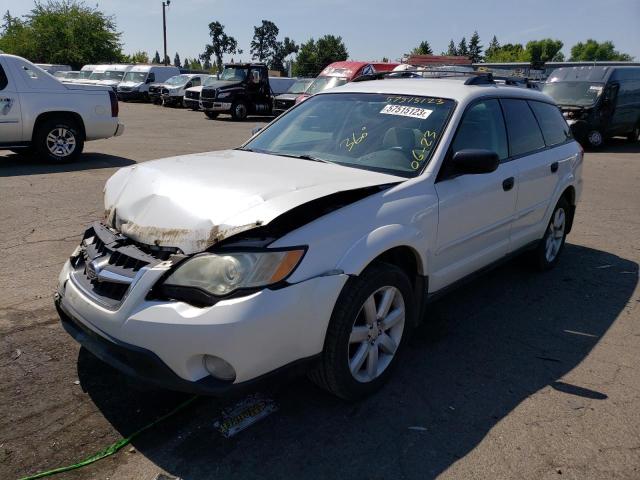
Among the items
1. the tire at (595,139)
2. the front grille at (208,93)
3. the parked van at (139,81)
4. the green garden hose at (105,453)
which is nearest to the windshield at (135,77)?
the parked van at (139,81)

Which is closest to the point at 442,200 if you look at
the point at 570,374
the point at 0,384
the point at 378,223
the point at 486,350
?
the point at 378,223

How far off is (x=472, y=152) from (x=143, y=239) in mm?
1998

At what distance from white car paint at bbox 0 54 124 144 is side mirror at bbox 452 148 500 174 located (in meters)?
8.52

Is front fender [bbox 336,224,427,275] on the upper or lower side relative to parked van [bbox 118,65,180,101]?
lower

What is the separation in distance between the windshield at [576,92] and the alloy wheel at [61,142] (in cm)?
1270

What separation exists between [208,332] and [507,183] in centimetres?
268

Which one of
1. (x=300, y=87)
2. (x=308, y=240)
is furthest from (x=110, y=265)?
(x=300, y=87)

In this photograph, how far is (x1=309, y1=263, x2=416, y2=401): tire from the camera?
2791 mm

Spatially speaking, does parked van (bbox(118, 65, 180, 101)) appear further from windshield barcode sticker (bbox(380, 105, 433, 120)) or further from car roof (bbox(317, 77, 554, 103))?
windshield barcode sticker (bbox(380, 105, 433, 120))

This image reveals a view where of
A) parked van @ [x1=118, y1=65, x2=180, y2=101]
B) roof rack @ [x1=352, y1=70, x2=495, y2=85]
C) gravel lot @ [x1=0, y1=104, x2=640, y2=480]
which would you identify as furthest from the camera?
parked van @ [x1=118, y1=65, x2=180, y2=101]

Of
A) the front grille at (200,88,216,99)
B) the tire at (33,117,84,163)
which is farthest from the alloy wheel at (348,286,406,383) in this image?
the front grille at (200,88,216,99)

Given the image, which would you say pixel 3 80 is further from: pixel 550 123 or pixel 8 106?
pixel 550 123

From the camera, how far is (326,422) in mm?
2916

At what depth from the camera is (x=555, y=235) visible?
5434mm
